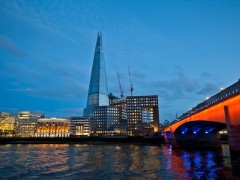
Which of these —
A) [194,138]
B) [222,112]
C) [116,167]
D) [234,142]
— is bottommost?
[116,167]

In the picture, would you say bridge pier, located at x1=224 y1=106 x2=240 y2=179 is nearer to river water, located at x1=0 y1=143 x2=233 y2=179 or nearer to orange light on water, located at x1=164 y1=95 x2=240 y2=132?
orange light on water, located at x1=164 y1=95 x2=240 y2=132

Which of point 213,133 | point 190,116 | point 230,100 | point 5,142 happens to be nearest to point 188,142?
point 213,133

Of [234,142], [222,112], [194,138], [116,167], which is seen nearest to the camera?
[234,142]

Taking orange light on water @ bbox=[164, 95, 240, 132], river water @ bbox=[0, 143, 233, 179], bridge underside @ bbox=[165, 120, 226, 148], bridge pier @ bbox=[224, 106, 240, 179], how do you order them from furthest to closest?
bridge underside @ bbox=[165, 120, 226, 148], orange light on water @ bbox=[164, 95, 240, 132], bridge pier @ bbox=[224, 106, 240, 179], river water @ bbox=[0, 143, 233, 179]

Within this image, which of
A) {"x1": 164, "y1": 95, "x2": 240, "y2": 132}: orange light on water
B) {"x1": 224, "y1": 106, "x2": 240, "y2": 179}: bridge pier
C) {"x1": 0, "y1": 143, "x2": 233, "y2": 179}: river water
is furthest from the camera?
{"x1": 164, "y1": 95, "x2": 240, "y2": 132}: orange light on water

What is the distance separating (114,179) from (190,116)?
47.5m

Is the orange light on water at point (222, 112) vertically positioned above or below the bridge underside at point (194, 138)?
above

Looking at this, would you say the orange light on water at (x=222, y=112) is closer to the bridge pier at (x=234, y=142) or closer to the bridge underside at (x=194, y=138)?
the bridge pier at (x=234, y=142)

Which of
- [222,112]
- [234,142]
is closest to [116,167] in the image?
[234,142]

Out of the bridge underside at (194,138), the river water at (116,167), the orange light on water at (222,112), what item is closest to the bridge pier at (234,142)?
the orange light on water at (222,112)

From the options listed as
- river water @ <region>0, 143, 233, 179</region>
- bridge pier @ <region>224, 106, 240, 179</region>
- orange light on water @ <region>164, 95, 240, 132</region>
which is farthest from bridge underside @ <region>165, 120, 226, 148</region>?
bridge pier @ <region>224, 106, 240, 179</region>

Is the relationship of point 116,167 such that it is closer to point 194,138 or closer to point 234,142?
point 234,142

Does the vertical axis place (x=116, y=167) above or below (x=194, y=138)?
below

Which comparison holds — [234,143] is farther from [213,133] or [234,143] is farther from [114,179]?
[213,133]
